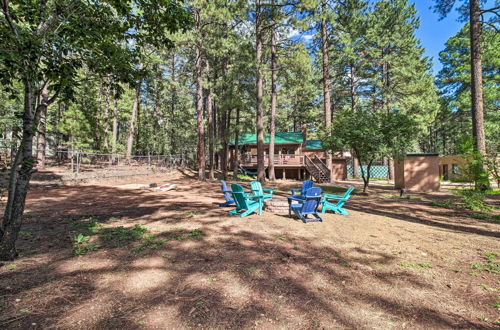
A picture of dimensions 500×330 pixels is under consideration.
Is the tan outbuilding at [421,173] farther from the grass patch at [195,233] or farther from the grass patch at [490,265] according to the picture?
Answer: the grass patch at [195,233]

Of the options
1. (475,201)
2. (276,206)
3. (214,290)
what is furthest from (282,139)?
(214,290)

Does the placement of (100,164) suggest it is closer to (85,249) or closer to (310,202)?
(85,249)

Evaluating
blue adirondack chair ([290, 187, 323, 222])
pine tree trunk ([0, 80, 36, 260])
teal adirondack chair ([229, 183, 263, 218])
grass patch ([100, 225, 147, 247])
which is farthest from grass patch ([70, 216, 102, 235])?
blue adirondack chair ([290, 187, 323, 222])

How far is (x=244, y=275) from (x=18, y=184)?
3.51 metres

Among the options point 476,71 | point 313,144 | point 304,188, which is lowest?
point 304,188

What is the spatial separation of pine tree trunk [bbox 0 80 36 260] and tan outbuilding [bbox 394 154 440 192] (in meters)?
18.1

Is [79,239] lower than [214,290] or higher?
higher

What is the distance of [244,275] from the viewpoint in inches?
127

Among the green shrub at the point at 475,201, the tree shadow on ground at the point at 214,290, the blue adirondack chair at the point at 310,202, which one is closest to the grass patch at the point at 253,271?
the tree shadow on ground at the point at 214,290

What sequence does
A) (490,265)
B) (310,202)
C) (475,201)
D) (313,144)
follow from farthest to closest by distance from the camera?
(313,144), (475,201), (310,202), (490,265)

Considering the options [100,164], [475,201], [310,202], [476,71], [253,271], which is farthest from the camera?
[100,164]

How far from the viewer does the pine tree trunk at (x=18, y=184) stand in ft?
10.5

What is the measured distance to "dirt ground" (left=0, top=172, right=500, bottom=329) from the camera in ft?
7.70

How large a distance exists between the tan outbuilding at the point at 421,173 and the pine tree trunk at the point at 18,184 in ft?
A: 59.3
